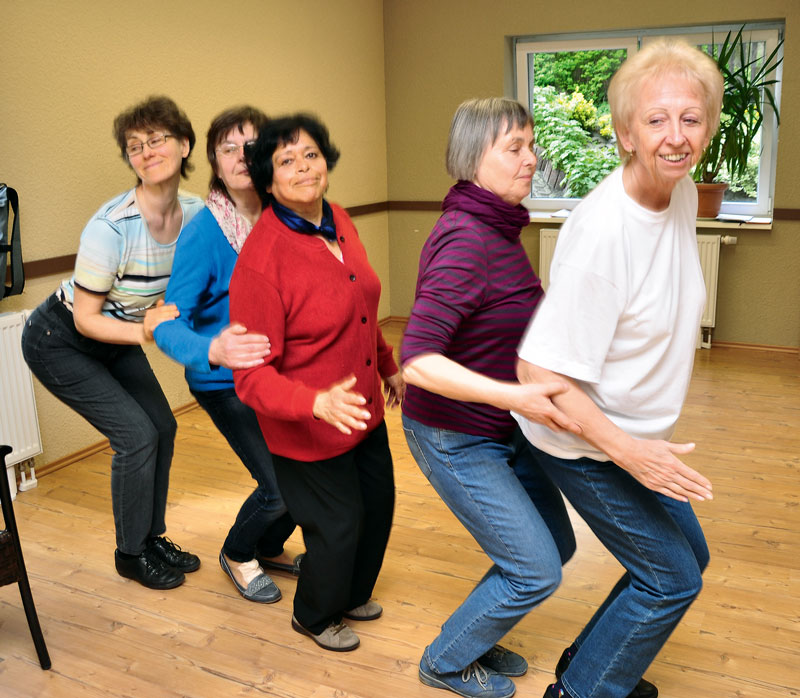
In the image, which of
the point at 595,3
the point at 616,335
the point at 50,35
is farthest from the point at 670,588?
the point at 595,3

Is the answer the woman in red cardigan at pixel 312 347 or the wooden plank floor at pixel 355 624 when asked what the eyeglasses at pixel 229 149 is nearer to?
the woman in red cardigan at pixel 312 347

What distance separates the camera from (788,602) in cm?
245

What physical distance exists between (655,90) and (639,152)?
0.35 ft

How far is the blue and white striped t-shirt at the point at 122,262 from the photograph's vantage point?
2328mm

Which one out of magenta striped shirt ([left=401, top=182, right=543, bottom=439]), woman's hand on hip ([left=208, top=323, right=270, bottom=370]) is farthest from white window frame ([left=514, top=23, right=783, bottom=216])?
woman's hand on hip ([left=208, top=323, right=270, bottom=370])

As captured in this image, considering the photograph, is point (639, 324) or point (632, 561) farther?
point (632, 561)

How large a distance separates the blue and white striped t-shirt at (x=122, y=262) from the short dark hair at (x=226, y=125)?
0.26 meters

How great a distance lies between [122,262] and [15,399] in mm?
1309

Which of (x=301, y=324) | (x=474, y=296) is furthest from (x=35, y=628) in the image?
(x=474, y=296)

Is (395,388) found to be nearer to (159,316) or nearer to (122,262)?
(159,316)

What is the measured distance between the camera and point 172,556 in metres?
2.71

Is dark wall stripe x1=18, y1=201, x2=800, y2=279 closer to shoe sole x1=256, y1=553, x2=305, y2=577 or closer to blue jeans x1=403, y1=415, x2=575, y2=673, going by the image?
shoe sole x1=256, y1=553, x2=305, y2=577

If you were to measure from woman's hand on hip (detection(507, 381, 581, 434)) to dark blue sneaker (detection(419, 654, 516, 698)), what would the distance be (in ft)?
2.91

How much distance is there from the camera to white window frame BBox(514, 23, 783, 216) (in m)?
4.98
